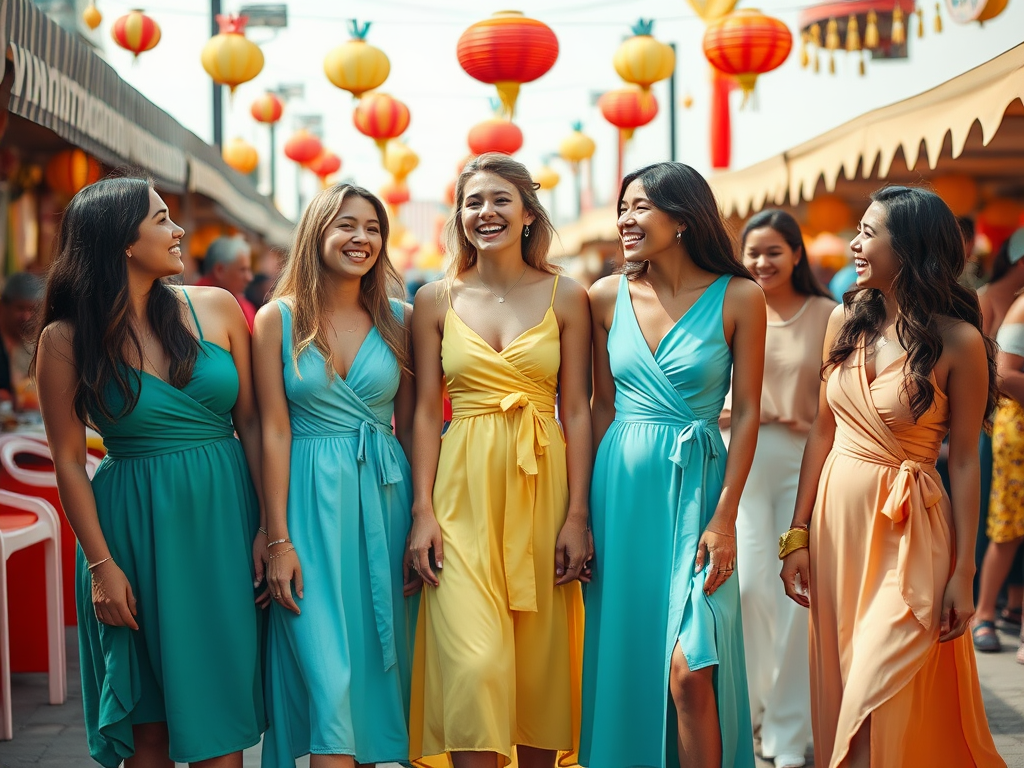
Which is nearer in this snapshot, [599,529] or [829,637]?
[829,637]

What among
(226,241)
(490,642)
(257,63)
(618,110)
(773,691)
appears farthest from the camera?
(618,110)

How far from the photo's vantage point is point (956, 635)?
321cm

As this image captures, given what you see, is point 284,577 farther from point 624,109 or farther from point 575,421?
point 624,109

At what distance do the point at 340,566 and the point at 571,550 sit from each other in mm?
705

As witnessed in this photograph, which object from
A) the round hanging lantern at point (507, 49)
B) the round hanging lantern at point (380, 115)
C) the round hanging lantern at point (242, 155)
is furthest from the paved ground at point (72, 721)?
the round hanging lantern at point (242, 155)

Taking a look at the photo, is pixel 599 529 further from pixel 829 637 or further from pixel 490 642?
pixel 829 637

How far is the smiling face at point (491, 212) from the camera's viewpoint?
12.1 feet

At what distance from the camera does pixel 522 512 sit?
361 cm

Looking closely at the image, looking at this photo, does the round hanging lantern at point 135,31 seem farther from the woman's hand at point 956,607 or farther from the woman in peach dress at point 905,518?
the woman's hand at point 956,607

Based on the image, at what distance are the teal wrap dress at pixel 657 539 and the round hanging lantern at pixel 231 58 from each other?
755cm

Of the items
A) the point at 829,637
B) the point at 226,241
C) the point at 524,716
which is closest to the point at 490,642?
the point at 524,716

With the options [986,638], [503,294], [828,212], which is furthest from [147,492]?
[828,212]

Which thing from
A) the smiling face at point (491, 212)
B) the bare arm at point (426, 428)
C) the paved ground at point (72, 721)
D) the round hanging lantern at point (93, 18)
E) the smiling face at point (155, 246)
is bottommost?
the paved ground at point (72, 721)

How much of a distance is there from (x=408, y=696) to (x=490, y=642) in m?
0.41
